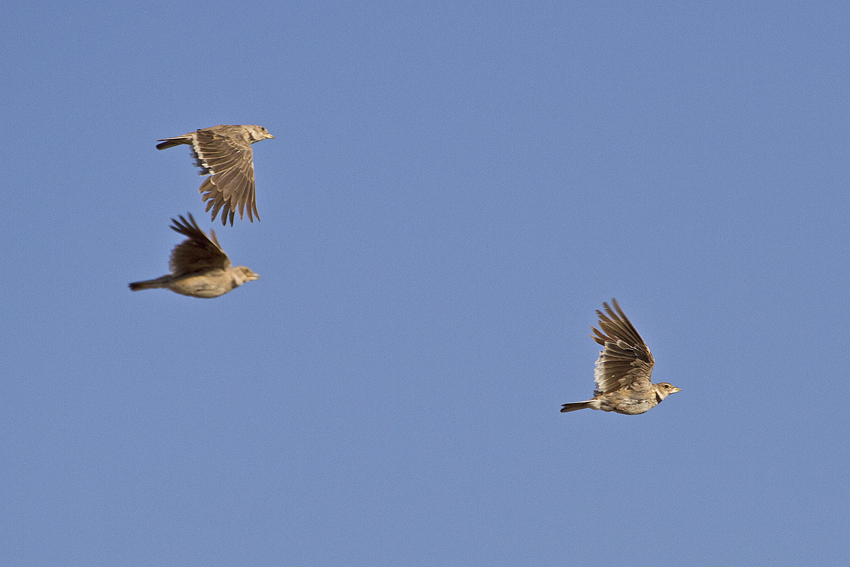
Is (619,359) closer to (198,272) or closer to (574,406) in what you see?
(574,406)

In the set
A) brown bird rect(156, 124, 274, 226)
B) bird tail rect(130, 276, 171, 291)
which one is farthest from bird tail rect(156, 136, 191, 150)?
bird tail rect(130, 276, 171, 291)

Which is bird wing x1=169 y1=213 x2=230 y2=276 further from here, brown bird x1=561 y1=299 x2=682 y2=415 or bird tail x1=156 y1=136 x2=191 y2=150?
brown bird x1=561 y1=299 x2=682 y2=415

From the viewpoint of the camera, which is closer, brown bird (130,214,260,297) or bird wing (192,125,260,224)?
brown bird (130,214,260,297)

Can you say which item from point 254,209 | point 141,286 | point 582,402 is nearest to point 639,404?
point 582,402

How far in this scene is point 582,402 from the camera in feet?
65.0

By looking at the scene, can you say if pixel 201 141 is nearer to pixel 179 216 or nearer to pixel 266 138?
pixel 266 138

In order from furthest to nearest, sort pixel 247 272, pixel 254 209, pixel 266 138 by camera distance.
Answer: pixel 266 138 → pixel 254 209 → pixel 247 272

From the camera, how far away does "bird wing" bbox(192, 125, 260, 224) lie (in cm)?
1867

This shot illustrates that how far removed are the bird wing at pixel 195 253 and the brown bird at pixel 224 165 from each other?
2.57 meters

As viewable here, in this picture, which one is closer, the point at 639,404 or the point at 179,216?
the point at 179,216

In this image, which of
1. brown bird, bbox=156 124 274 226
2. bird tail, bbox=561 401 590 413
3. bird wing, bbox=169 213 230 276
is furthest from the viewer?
bird tail, bbox=561 401 590 413

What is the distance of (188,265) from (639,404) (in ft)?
29.7

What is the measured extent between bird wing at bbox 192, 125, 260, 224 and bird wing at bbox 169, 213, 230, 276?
261cm

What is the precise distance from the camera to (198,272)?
630 inches
